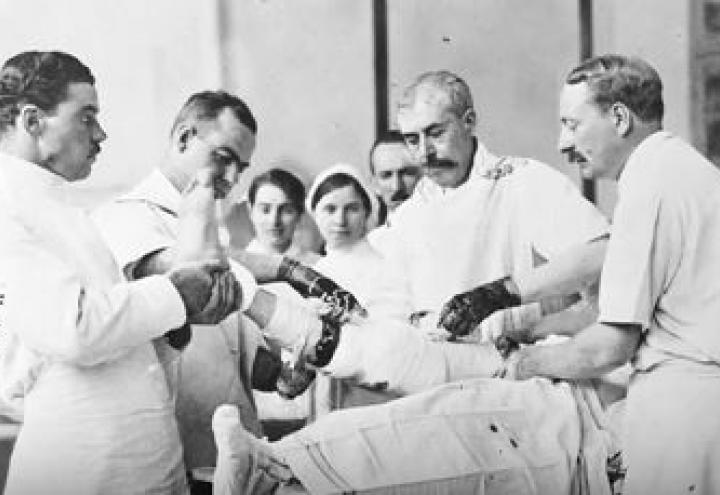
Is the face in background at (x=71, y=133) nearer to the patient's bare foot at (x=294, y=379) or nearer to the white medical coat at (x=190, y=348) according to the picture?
the white medical coat at (x=190, y=348)

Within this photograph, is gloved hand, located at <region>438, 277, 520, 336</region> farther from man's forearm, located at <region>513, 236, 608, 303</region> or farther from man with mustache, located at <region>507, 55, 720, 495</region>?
man with mustache, located at <region>507, 55, 720, 495</region>

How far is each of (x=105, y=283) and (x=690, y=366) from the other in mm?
1139

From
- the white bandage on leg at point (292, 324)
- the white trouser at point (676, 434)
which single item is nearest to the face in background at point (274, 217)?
the white bandage on leg at point (292, 324)

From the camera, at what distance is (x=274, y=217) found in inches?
99.3

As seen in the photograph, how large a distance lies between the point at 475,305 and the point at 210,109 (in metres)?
0.68

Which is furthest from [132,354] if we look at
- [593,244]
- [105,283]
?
[593,244]

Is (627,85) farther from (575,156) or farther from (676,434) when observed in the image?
(676,434)

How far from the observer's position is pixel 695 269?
2322 millimetres

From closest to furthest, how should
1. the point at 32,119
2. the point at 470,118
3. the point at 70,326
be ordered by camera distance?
1. the point at 70,326
2. the point at 32,119
3. the point at 470,118

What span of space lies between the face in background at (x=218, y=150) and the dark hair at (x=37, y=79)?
0.77 feet

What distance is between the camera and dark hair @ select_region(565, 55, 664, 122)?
2.42 metres

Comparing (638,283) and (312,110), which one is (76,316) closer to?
(312,110)

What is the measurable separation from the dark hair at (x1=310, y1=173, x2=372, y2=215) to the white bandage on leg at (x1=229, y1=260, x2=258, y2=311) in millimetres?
206

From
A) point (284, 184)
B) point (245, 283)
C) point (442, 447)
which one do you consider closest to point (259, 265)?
point (245, 283)
